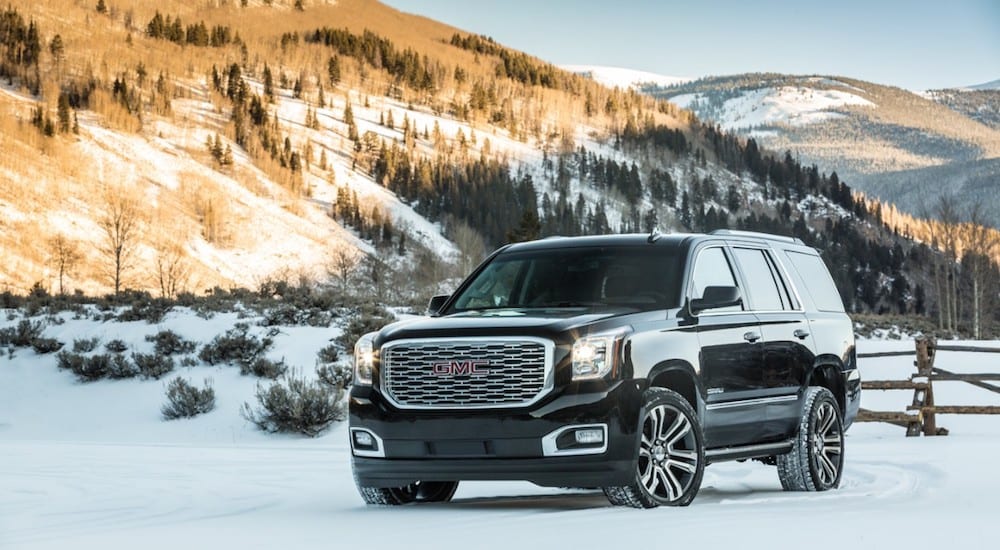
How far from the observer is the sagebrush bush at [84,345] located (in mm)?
28391

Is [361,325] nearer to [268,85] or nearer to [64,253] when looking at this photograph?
[64,253]

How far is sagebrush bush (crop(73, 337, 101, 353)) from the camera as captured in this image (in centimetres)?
2839

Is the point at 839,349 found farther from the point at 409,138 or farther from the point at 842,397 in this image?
the point at 409,138

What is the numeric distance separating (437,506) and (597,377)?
1912 millimetres

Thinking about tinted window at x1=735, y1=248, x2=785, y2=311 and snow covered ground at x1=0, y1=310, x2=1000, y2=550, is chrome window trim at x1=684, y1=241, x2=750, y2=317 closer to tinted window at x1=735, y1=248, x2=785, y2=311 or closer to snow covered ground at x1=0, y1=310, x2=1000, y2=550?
tinted window at x1=735, y1=248, x2=785, y2=311

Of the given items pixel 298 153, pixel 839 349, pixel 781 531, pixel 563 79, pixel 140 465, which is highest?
pixel 563 79

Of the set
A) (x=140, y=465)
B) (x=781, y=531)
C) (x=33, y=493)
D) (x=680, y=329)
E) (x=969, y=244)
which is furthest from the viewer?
(x=969, y=244)

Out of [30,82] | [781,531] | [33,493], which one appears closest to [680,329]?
[781,531]

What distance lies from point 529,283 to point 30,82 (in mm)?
100246

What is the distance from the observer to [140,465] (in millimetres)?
14727

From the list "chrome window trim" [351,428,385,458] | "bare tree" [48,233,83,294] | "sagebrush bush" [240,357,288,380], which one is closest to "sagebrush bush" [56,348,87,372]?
"sagebrush bush" [240,357,288,380]

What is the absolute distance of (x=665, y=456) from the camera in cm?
891

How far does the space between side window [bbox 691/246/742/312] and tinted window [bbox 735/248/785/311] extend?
231mm

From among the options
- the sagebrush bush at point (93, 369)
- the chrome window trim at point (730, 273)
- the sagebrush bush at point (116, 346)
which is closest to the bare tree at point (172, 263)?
the sagebrush bush at point (116, 346)
